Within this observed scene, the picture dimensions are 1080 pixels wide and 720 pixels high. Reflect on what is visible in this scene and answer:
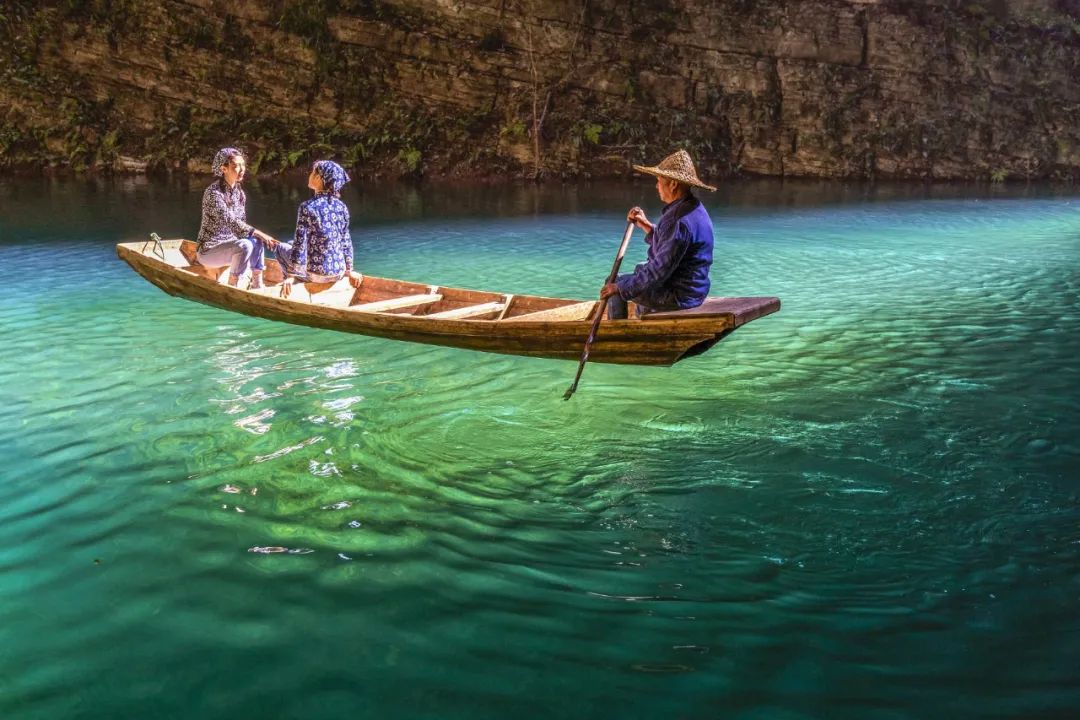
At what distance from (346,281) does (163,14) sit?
2309cm

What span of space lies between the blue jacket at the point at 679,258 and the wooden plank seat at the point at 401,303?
2429 millimetres

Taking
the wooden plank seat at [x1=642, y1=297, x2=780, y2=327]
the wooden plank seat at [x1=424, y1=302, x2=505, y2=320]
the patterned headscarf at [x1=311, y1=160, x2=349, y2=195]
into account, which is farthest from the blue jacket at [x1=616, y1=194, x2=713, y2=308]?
the patterned headscarf at [x1=311, y1=160, x2=349, y2=195]

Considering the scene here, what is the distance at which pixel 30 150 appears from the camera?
2533 cm

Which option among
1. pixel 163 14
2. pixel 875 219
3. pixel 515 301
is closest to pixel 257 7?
pixel 163 14

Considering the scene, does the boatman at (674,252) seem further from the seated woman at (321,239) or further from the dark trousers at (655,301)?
the seated woman at (321,239)

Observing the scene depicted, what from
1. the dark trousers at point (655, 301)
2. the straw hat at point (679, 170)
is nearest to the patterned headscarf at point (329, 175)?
the dark trousers at point (655, 301)

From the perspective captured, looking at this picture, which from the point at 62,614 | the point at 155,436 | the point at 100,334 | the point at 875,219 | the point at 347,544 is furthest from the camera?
the point at 875,219

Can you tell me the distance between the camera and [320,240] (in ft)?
26.1

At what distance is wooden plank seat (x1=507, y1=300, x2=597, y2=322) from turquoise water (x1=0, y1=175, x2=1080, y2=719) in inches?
21.9

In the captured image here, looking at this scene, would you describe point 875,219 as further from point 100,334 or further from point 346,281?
point 100,334

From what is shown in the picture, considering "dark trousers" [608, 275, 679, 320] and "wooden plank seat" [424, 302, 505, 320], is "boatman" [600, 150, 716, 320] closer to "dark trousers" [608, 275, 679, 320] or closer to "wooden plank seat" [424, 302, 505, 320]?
"dark trousers" [608, 275, 679, 320]

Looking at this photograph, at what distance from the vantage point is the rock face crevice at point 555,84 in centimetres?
2588

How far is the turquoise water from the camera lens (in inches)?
124

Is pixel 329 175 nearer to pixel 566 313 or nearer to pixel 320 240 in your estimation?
pixel 320 240
